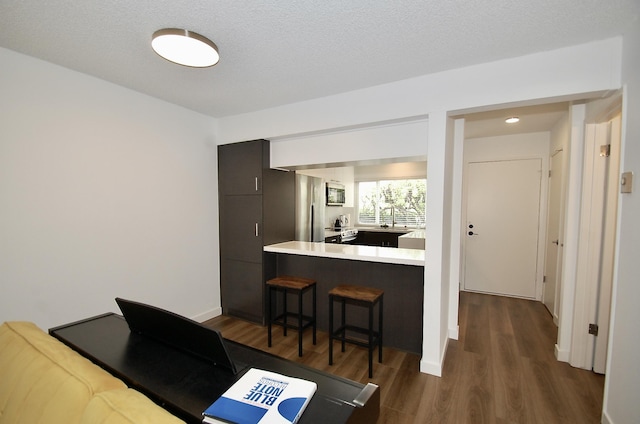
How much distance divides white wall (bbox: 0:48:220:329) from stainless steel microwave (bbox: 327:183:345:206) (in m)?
2.43

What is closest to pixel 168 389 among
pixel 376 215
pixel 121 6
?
pixel 121 6

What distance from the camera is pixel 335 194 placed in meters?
5.57

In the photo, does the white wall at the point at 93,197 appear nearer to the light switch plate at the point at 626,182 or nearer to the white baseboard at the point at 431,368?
the white baseboard at the point at 431,368

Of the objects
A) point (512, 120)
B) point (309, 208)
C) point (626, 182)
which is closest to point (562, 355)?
point (626, 182)

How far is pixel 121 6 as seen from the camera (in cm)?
156

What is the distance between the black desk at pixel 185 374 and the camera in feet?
3.05

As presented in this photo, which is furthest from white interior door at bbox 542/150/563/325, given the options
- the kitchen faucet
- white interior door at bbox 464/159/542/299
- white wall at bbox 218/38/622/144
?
the kitchen faucet

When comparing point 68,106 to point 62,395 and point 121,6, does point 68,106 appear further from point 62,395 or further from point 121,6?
point 62,395

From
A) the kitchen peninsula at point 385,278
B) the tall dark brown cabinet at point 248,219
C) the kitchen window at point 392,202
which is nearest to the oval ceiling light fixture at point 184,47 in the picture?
the tall dark brown cabinet at point 248,219

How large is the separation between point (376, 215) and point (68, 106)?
A: 5.61 meters

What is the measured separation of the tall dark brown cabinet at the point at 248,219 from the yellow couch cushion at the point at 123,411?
2.52 metres

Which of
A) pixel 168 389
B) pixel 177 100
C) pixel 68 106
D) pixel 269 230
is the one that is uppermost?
pixel 177 100

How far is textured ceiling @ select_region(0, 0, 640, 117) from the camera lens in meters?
1.55

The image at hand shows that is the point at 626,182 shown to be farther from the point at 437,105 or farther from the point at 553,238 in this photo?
the point at 553,238
